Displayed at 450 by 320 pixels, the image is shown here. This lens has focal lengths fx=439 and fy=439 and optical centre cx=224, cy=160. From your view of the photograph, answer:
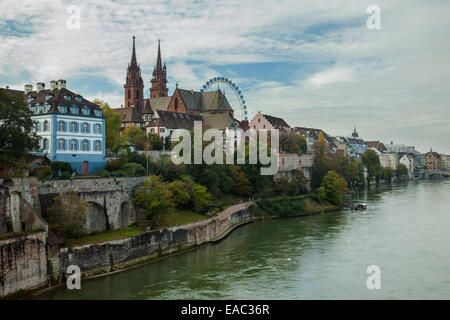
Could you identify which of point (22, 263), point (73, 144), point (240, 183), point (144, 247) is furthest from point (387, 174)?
point (22, 263)

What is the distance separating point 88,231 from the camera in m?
28.6

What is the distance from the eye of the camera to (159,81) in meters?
103

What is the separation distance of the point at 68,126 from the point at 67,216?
12985 millimetres

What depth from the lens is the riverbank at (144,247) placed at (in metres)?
24.3

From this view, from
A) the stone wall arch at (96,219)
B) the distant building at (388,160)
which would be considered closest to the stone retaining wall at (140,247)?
the stone wall arch at (96,219)

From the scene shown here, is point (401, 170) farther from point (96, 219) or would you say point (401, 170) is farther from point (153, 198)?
point (96, 219)

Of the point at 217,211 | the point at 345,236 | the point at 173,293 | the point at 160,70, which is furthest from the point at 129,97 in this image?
the point at 173,293

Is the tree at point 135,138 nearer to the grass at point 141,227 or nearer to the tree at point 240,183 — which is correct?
the tree at point 240,183

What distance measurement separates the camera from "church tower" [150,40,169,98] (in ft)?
337

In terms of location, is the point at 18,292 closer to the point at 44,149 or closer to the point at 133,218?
the point at 133,218

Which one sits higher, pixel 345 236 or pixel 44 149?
pixel 44 149

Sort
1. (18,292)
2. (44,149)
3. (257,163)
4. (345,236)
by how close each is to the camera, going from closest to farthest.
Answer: (18,292) < (44,149) < (345,236) < (257,163)

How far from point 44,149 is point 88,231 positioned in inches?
414

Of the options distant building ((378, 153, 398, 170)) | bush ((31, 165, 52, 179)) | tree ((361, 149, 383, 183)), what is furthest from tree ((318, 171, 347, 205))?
distant building ((378, 153, 398, 170))
